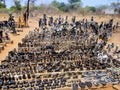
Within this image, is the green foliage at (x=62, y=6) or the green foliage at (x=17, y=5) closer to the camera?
the green foliage at (x=17, y=5)

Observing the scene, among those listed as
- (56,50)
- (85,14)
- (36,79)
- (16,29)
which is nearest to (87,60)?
(56,50)

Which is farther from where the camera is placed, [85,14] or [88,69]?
[85,14]

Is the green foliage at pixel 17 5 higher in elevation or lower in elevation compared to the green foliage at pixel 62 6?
higher

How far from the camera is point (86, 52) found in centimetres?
1744

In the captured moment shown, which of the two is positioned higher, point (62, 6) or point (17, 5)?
point (17, 5)

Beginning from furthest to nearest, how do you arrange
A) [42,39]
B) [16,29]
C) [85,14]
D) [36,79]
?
1. [85,14]
2. [16,29]
3. [42,39]
4. [36,79]

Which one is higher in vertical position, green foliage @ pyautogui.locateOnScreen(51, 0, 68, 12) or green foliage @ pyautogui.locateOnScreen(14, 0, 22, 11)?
green foliage @ pyautogui.locateOnScreen(14, 0, 22, 11)

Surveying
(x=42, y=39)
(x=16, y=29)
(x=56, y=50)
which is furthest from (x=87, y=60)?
(x=16, y=29)

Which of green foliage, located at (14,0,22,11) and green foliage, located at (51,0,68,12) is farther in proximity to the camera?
green foliage, located at (51,0,68,12)

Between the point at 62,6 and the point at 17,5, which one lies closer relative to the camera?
the point at 17,5

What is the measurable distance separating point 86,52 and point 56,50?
6.13 feet

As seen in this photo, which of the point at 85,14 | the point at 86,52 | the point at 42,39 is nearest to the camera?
the point at 86,52

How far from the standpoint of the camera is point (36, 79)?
44.5 ft

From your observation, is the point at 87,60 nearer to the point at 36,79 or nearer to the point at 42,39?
the point at 36,79
